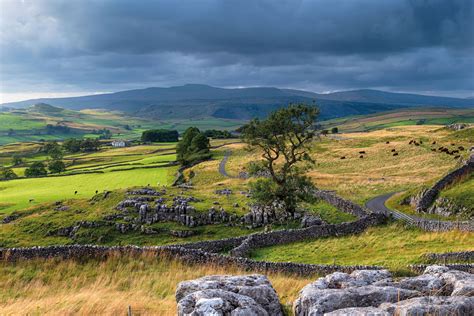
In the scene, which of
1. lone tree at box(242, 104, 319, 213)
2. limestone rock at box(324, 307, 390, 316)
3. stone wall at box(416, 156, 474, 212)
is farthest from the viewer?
lone tree at box(242, 104, 319, 213)

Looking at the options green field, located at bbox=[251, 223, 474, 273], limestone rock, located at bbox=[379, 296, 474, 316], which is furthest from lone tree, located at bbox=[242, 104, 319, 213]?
limestone rock, located at bbox=[379, 296, 474, 316]

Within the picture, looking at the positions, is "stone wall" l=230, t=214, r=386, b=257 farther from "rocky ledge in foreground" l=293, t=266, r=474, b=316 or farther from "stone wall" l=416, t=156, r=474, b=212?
"rocky ledge in foreground" l=293, t=266, r=474, b=316

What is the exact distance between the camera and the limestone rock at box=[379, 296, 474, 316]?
9.23 meters

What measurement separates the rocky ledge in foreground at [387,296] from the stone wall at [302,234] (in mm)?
22742

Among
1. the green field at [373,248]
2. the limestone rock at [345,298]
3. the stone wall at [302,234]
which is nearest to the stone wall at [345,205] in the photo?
the stone wall at [302,234]

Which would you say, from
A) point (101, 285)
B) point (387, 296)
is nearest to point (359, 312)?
point (387, 296)

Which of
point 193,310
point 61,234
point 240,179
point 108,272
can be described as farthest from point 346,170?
point 193,310

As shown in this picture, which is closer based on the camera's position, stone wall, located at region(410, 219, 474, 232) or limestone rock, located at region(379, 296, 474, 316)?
limestone rock, located at region(379, 296, 474, 316)

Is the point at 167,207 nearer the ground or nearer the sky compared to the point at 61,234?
nearer the sky

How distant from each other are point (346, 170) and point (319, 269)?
2884 inches

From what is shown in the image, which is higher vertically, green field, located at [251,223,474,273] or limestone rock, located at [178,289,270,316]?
limestone rock, located at [178,289,270,316]

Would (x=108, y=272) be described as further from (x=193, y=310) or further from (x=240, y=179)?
(x=240, y=179)

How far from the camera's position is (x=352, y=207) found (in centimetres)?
5078

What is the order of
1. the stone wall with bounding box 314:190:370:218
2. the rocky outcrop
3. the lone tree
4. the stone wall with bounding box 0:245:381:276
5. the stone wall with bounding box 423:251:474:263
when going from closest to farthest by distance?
the rocky outcrop
the stone wall with bounding box 0:245:381:276
the stone wall with bounding box 423:251:474:263
the stone wall with bounding box 314:190:370:218
the lone tree
